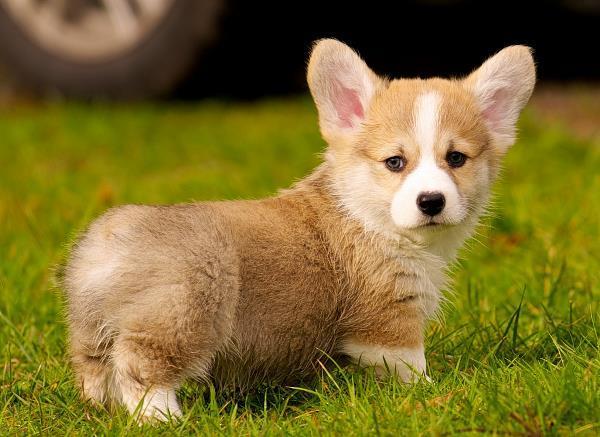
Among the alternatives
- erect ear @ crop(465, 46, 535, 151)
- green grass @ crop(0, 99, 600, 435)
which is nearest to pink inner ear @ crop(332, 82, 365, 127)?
erect ear @ crop(465, 46, 535, 151)

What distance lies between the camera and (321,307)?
3.77 meters

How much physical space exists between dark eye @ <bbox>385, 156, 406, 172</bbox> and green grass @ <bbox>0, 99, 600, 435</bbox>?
725mm

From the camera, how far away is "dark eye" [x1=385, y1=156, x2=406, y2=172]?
3.92m

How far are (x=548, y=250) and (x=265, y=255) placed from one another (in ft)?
7.05

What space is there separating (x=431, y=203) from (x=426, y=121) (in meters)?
0.36

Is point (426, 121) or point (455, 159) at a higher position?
point (426, 121)

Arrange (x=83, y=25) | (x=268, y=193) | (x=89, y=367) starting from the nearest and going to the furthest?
1. (x=89, y=367)
2. (x=268, y=193)
3. (x=83, y=25)

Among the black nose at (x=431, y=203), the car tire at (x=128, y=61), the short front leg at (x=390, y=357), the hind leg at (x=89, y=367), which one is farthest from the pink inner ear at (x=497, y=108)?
the car tire at (x=128, y=61)

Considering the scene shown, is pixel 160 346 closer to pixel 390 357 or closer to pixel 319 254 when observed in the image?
pixel 319 254

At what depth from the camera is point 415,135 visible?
389cm

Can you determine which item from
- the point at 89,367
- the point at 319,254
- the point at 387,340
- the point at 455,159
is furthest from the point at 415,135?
the point at 89,367

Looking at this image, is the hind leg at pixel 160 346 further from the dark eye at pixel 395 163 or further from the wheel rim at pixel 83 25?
the wheel rim at pixel 83 25

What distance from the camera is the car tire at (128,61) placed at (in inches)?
316

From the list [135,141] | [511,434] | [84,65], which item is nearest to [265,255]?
[511,434]
